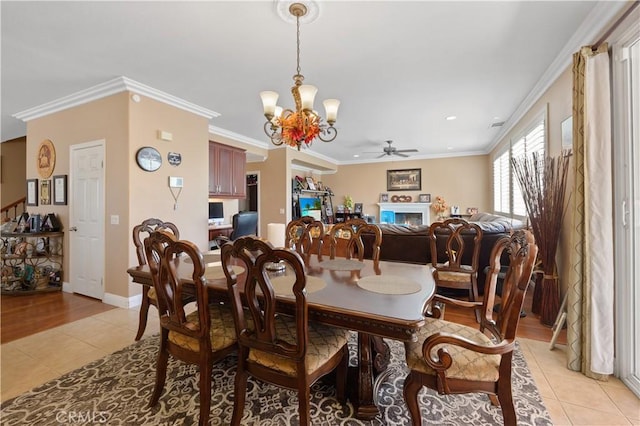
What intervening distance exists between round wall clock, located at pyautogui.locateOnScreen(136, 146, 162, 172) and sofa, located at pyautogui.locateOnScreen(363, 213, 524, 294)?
2.84m

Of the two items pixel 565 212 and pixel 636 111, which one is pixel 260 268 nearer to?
pixel 636 111

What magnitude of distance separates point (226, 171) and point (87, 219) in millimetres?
2095

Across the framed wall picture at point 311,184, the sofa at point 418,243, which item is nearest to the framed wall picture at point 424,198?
the framed wall picture at point 311,184

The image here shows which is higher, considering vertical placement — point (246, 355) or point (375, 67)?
point (375, 67)

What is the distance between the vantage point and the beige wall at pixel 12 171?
6.06 metres

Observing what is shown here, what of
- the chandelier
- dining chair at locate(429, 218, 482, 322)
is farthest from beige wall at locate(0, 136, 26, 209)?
dining chair at locate(429, 218, 482, 322)

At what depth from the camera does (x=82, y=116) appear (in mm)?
3596

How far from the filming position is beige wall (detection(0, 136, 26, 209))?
6062mm

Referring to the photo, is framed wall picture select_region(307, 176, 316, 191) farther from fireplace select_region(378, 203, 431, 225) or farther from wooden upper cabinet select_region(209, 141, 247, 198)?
wooden upper cabinet select_region(209, 141, 247, 198)

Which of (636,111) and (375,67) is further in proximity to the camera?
(375,67)

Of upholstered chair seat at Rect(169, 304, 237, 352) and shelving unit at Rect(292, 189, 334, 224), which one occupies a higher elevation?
shelving unit at Rect(292, 189, 334, 224)

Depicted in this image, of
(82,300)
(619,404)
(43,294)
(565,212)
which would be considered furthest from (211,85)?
(619,404)

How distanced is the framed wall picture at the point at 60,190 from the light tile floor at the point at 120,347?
6.18 feet

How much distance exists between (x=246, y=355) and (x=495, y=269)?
1.42m
